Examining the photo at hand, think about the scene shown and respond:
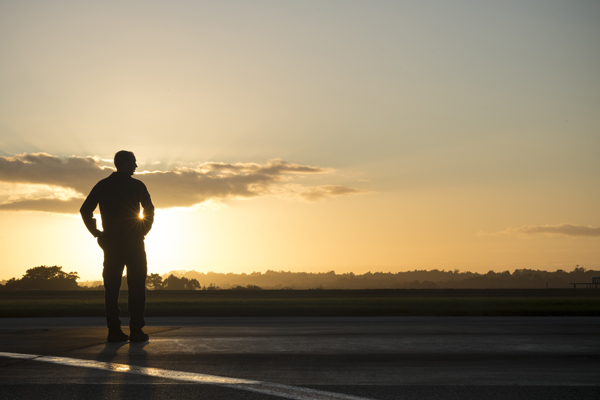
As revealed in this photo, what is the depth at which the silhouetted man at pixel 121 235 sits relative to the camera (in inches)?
230

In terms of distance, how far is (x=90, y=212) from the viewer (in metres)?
5.91

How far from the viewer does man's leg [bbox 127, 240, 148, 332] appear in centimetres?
586

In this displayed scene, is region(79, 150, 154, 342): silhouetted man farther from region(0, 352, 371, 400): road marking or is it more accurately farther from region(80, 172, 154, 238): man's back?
region(0, 352, 371, 400): road marking

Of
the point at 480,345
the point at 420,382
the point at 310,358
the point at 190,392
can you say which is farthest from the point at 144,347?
the point at 480,345

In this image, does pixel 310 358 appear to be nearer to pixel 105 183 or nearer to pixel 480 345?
pixel 480 345

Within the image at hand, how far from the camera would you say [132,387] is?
11.5ft

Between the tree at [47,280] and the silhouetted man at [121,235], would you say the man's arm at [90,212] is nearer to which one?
the silhouetted man at [121,235]

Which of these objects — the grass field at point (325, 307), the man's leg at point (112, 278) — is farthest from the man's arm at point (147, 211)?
the grass field at point (325, 307)

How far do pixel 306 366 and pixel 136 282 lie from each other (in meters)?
2.44

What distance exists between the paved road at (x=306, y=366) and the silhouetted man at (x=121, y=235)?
37 cm

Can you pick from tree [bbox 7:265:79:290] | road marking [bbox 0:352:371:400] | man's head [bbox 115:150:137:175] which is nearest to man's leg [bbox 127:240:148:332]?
man's head [bbox 115:150:137:175]

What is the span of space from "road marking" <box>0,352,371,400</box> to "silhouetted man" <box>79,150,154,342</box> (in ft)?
3.84

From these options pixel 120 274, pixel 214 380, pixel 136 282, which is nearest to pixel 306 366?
pixel 214 380

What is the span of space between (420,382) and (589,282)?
208 ft
